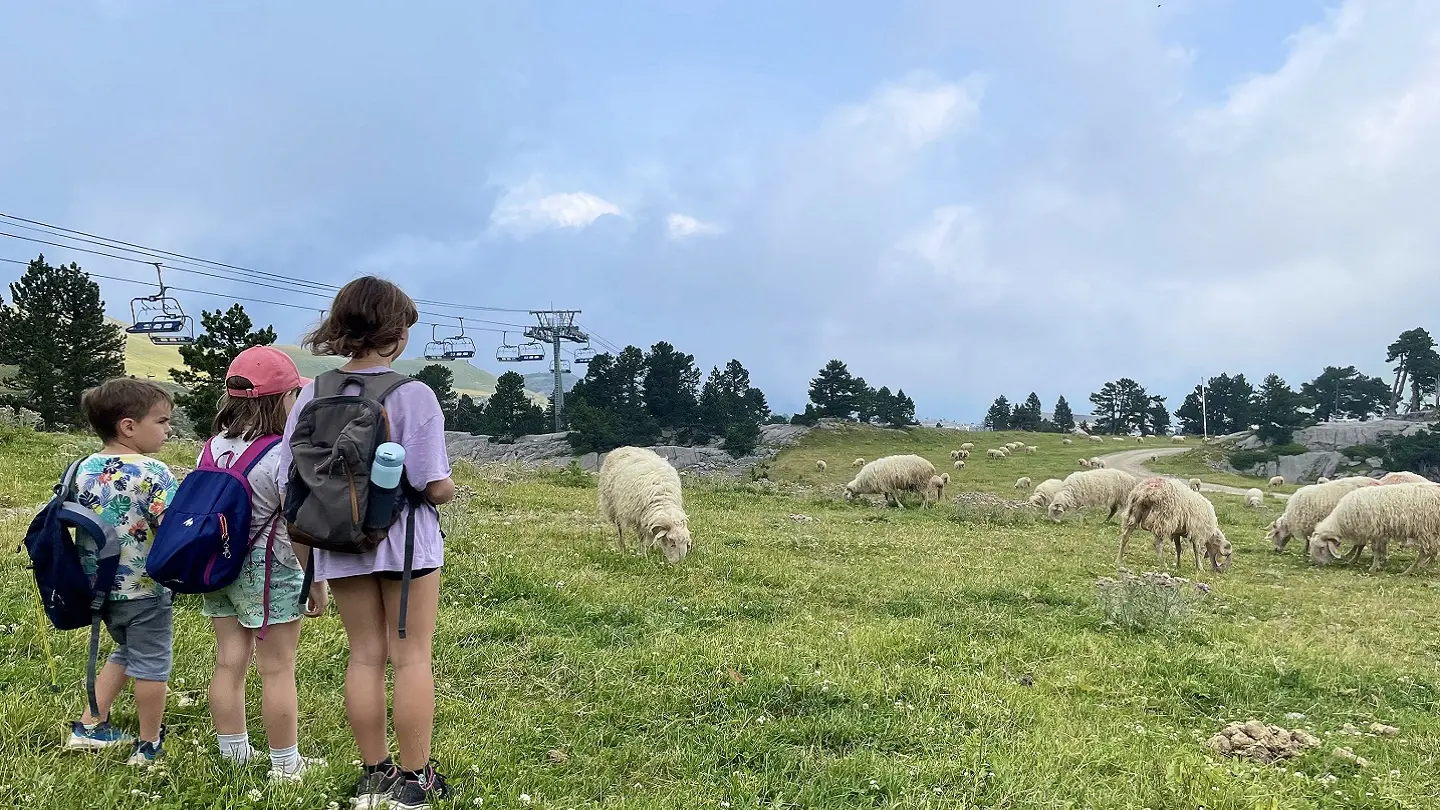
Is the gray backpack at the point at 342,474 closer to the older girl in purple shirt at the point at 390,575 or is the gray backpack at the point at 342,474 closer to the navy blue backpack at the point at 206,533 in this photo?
the older girl in purple shirt at the point at 390,575

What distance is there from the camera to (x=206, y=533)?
11.6ft

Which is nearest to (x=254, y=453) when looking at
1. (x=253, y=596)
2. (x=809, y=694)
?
(x=253, y=596)

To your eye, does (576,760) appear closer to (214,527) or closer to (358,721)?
(358,721)

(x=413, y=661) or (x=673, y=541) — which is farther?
(x=673, y=541)

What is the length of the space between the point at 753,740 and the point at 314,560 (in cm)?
282

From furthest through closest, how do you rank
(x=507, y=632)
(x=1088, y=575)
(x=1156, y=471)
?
(x=1156, y=471) → (x=1088, y=575) → (x=507, y=632)

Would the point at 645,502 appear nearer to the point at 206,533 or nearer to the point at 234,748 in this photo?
the point at 234,748

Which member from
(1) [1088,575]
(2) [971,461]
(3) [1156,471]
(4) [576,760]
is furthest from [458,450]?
(4) [576,760]

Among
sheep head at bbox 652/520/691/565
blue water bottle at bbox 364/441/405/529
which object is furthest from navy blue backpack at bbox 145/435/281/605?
sheep head at bbox 652/520/691/565

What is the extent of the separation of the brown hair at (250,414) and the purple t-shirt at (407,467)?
548 millimetres

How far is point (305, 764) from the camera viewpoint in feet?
12.8

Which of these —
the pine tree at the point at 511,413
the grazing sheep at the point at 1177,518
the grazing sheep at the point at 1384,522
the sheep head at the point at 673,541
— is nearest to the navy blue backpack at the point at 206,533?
the sheep head at the point at 673,541

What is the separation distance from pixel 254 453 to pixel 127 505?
0.75 m

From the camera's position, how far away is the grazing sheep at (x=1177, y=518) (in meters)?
14.1
